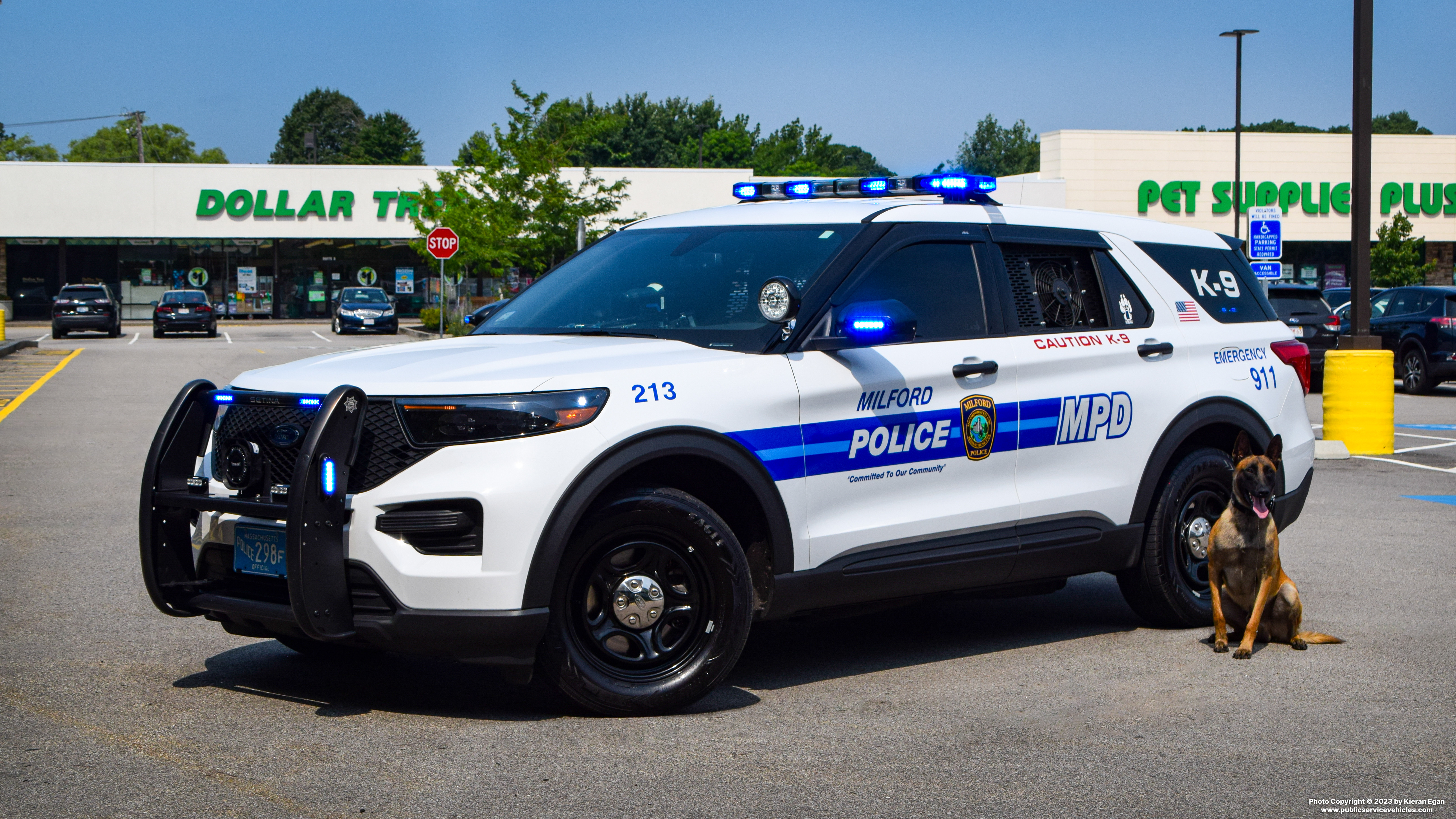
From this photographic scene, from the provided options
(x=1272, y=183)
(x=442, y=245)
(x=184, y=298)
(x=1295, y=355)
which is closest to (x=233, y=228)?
(x=184, y=298)

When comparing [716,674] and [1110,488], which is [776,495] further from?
[1110,488]

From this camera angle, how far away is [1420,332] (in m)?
21.8

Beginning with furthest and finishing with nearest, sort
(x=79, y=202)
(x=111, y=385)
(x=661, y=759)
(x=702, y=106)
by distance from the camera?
(x=702, y=106), (x=79, y=202), (x=111, y=385), (x=661, y=759)

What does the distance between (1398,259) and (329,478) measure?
45315mm

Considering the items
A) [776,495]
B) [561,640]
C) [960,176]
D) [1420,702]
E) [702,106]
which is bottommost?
[1420,702]

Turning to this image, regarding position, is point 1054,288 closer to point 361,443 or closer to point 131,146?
point 361,443

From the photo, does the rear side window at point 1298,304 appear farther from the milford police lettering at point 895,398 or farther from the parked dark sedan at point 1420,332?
the milford police lettering at point 895,398

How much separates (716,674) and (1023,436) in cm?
172

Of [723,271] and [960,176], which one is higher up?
[960,176]

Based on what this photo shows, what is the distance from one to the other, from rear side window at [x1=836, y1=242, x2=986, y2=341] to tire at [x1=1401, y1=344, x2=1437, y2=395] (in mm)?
18386

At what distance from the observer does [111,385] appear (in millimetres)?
22234

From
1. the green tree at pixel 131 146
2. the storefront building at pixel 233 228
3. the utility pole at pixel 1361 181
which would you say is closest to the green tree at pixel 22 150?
the green tree at pixel 131 146

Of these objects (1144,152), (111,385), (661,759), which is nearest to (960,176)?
(661,759)

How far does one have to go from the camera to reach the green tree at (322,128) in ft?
460
